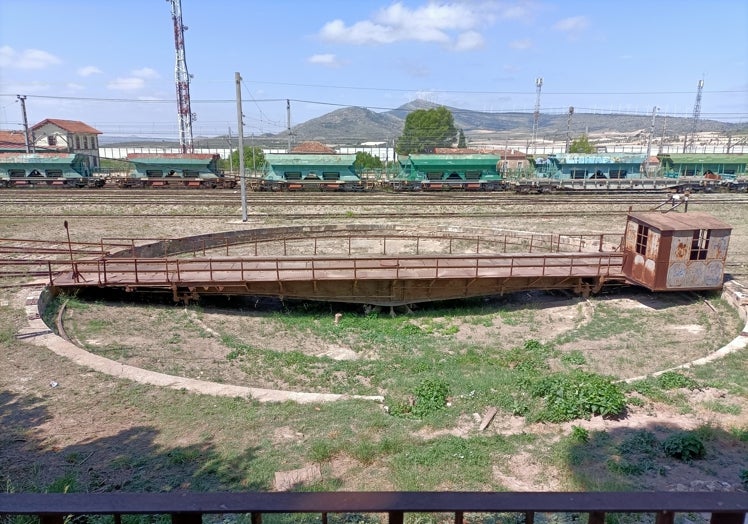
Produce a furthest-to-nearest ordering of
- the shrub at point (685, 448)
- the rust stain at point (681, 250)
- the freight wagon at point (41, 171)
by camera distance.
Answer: the freight wagon at point (41, 171) < the rust stain at point (681, 250) < the shrub at point (685, 448)

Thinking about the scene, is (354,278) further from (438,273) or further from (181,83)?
(181,83)

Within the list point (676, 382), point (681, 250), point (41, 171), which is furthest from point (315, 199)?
point (676, 382)

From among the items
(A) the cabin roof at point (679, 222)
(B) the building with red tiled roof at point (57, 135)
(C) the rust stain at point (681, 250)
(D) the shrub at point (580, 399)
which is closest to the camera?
(D) the shrub at point (580, 399)

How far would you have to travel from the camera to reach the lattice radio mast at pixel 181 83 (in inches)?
2916

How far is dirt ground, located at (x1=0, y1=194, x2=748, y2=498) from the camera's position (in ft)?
23.3

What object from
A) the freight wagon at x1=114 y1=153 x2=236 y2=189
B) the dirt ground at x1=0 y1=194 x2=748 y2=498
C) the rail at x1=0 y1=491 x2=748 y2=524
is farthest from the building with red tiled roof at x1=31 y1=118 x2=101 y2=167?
the rail at x1=0 y1=491 x2=748 y2=524

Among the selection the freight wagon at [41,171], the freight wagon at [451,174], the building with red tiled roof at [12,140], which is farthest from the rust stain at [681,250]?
the building with red tiled roof at [12,140]

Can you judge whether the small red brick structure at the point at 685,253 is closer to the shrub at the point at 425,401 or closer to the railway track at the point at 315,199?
the shrub at the point at 425,401

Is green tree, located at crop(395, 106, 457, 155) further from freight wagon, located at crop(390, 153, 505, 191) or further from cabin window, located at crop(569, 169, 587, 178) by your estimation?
freight wagon, located at crop(390, 153, 505, 191)

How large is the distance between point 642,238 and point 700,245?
156 cm

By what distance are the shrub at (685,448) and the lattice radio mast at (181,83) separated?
75.3 m

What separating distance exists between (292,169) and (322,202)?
905cm

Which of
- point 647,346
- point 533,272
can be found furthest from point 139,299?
point 647,346

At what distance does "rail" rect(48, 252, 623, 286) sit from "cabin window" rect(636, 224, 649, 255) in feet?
3.31
